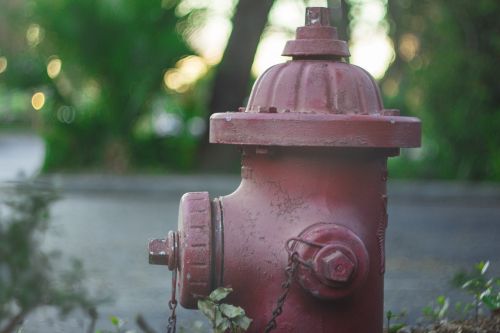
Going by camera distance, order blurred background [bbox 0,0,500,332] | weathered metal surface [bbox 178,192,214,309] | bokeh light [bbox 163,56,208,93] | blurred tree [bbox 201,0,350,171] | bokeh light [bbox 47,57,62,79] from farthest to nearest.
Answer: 1. blurred tree [bbox 201,0,350,171]
2. bokeh light [bbox 47,57,62,79]
3. bokeh light [bbox 163,56,208,93]
4. blurred background [bbox 0,0,500,332]
5. weathered metal surface [bbox 178,192,214,309]

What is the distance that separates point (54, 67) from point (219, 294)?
11066 millimetres

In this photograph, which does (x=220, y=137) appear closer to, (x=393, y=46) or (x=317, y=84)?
(x=317, y=84)

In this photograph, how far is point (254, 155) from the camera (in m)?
2.85

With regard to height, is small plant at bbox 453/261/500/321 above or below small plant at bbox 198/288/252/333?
below

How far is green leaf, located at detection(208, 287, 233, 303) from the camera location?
2678 mm

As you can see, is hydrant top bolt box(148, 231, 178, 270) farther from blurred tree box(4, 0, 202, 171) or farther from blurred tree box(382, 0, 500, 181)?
blurred tree box(4, 0, 202, 171)

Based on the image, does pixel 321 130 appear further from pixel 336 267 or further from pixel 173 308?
A: pixel 173 308

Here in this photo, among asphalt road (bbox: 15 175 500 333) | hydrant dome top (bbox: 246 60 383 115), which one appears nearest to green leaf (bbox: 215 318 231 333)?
asphalt road (bbox: 15 175 500 333)

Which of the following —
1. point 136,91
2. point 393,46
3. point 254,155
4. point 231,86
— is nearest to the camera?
point 254,155

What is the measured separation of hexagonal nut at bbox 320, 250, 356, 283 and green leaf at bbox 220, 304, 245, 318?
0.91ft

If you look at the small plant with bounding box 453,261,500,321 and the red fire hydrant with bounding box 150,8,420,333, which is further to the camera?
the small plant with bounding box 453,261,500,321

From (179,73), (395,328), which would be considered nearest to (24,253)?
(395,328)

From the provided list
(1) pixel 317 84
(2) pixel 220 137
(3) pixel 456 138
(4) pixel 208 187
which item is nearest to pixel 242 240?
(2) pixel 220 137

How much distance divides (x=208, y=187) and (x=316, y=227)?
8554mm
